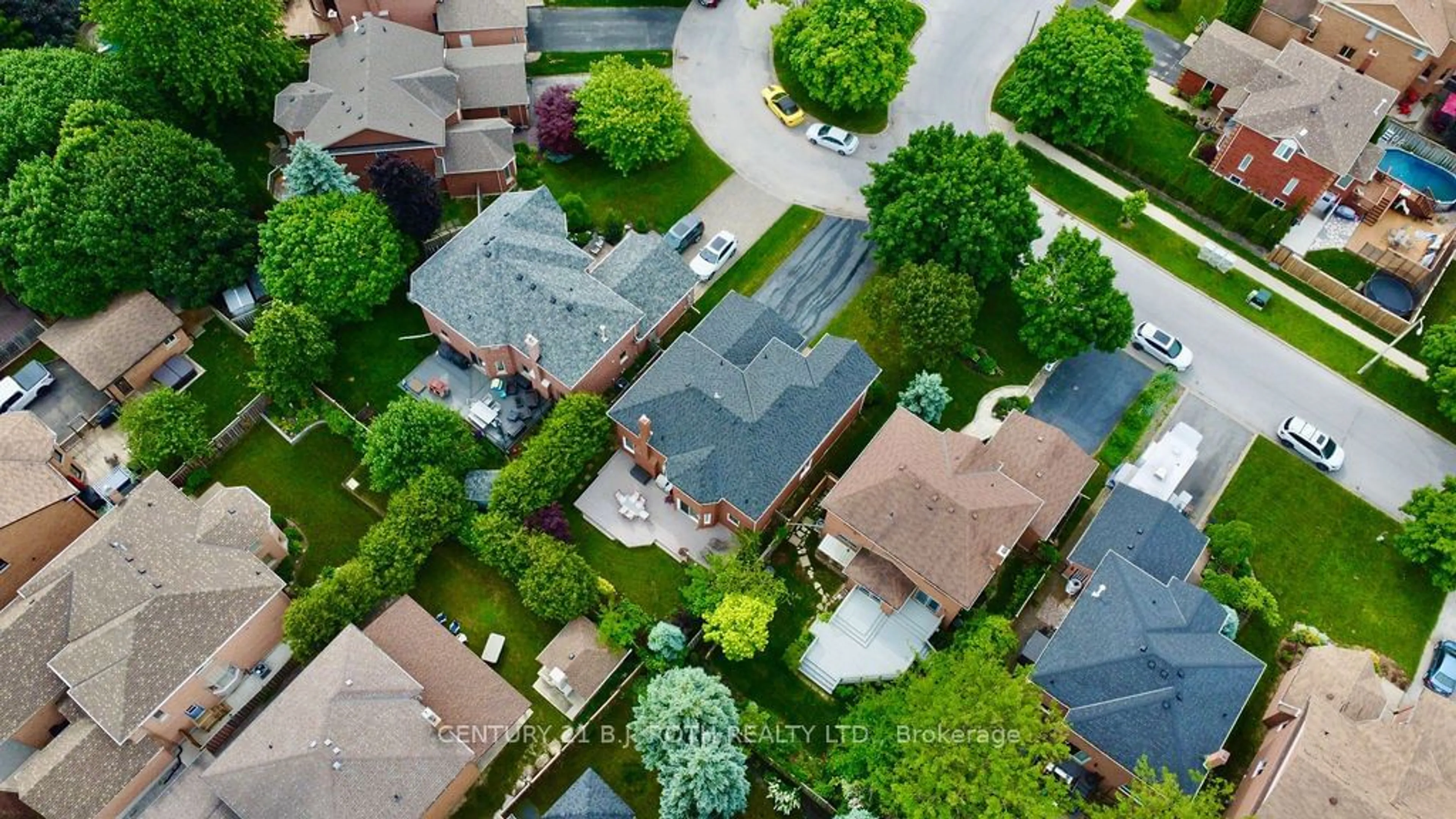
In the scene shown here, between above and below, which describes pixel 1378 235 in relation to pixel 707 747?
above

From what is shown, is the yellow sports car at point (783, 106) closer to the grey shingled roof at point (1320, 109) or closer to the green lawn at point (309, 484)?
the grey shingled roof at point (1320, 109)

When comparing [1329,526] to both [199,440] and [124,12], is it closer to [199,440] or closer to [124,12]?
[199,440]

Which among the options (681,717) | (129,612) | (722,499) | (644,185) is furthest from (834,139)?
(129,612)

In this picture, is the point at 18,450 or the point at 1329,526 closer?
the point at 18,450

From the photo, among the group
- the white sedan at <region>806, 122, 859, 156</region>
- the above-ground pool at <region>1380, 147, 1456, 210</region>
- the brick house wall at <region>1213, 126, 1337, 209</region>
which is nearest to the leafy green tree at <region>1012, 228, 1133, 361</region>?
the white sedan at <region>806, 122, 859, 156</region>

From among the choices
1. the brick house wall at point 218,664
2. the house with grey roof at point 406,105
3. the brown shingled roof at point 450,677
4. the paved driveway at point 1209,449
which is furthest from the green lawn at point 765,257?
the brick house wall at point 218,664

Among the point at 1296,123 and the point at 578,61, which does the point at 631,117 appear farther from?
the point at 1296,123

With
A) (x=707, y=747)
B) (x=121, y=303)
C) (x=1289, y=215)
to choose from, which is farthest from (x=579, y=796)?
(x=1289, y=215)

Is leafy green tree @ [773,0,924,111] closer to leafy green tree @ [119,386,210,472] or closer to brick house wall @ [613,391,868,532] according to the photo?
brick house wall @ [613,391,868,532]
